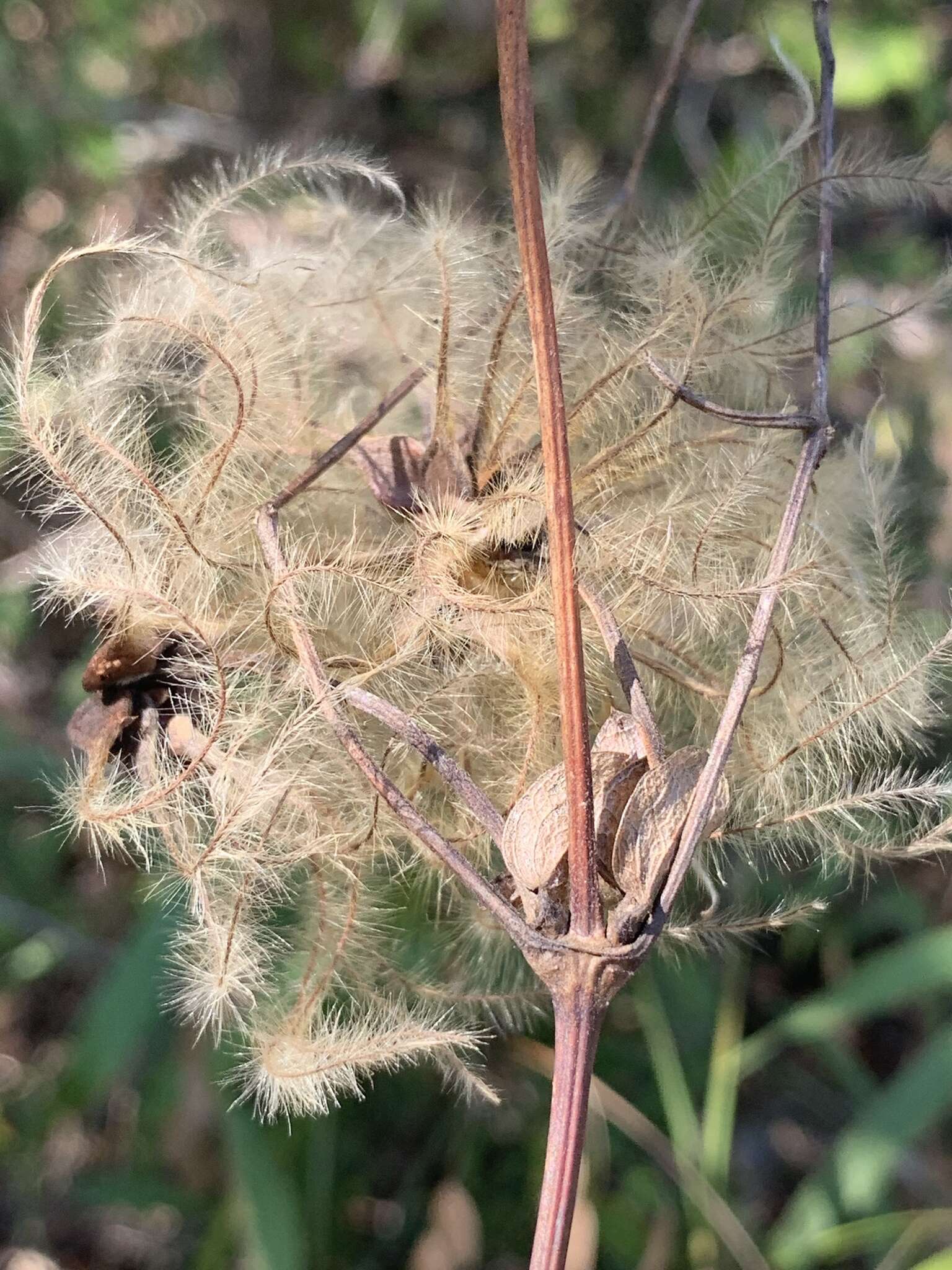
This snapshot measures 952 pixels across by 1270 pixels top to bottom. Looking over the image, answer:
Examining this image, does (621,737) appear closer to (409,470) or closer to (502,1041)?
(409,470)

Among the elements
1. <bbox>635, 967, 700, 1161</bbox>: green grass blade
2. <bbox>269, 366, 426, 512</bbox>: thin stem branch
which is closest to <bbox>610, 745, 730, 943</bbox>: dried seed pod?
<bbox>269, 366, 426, 512</bbox>: thin stem branch

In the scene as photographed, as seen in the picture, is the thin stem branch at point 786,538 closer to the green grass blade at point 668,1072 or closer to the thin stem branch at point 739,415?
the thin stem branch at point 739,415

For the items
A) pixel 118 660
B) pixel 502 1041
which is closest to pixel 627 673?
pixel 118 660

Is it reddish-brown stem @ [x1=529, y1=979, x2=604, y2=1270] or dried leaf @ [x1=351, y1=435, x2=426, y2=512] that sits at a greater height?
dried leaf @ [x1=351, y1=435, x2=426, y2=512]

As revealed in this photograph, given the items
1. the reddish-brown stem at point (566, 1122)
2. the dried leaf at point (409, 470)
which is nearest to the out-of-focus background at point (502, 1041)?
the dried leaf at point (409, 470)

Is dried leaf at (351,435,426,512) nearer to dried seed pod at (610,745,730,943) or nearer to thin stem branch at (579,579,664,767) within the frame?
thin stem branch at (579,579,664,767)
